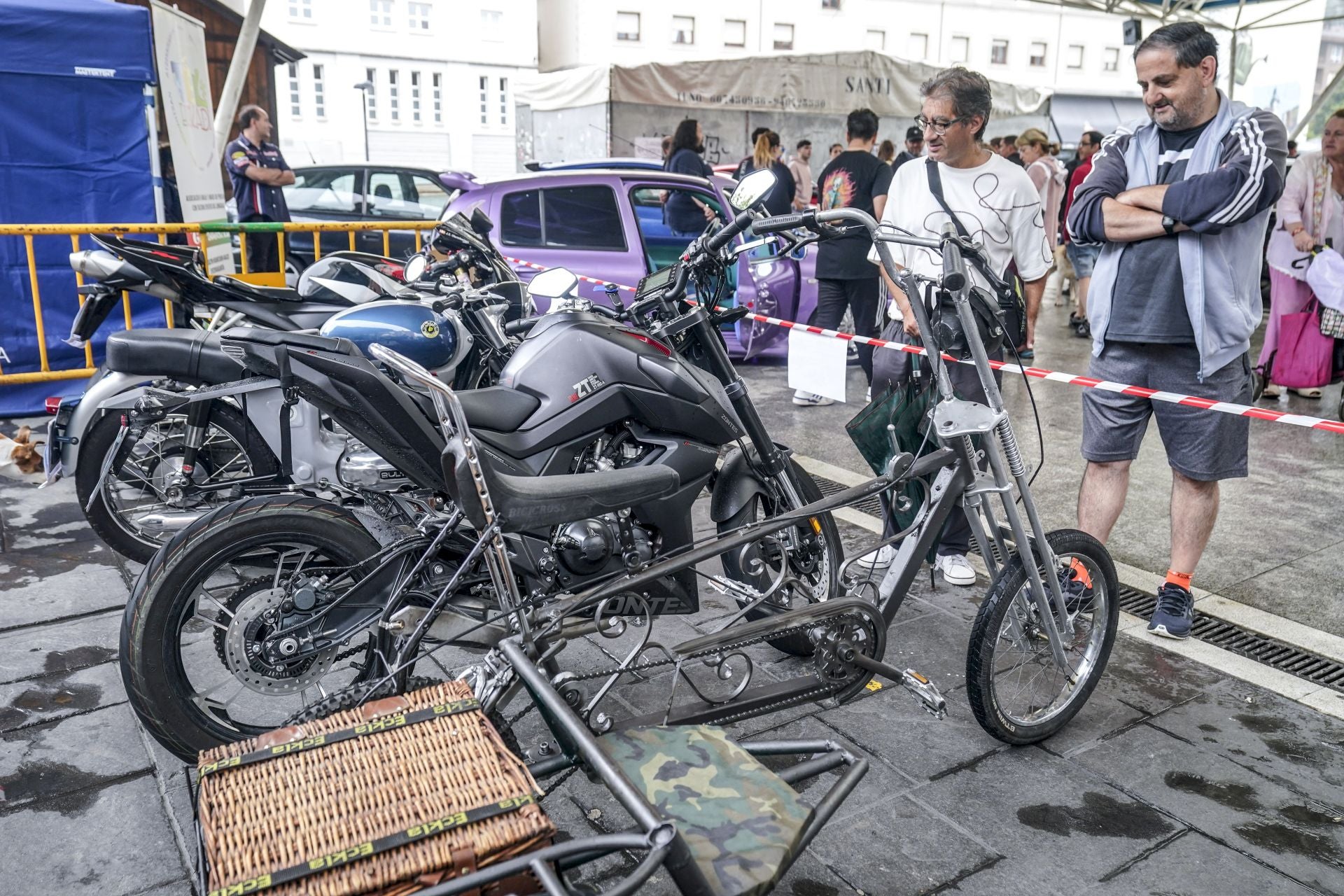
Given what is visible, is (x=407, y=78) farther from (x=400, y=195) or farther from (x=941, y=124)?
(x=941, y=124)

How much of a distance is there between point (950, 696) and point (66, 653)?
2940 mm

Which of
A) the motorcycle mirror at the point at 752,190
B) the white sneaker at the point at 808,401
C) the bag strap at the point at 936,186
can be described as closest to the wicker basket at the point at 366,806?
the motorcycle mirror at the point at 752,190

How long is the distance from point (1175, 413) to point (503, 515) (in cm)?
259

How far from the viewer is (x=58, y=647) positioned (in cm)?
358

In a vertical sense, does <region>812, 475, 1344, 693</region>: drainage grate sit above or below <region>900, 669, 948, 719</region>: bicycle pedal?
below

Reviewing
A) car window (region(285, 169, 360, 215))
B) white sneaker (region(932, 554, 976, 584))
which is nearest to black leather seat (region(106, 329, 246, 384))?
white sneaker (region(932, 554, 976, 584))

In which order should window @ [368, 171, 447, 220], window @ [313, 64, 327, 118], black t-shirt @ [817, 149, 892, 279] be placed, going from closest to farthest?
black t-shirt @ [817, 149, 892, 279] → window @ [368, 171, 447, 220] → window @ [313, 64, 327, 118]

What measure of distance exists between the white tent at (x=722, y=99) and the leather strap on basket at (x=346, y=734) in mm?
14818

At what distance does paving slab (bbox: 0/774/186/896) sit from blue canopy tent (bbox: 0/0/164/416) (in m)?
→ 4.76

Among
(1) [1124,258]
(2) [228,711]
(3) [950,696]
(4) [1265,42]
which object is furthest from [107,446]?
(4) [1265,42]

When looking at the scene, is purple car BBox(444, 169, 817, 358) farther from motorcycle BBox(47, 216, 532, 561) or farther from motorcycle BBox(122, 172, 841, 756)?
motorcycle BBox(122, 172, 841, 756)

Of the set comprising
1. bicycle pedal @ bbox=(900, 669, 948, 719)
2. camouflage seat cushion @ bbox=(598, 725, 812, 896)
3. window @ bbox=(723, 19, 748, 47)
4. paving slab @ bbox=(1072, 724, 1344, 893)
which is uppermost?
window @ bbox=(723, 19, 748, 47)

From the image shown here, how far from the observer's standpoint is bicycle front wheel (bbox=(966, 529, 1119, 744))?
114 inches

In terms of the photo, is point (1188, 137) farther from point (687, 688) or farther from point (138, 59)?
point (138, 59)
